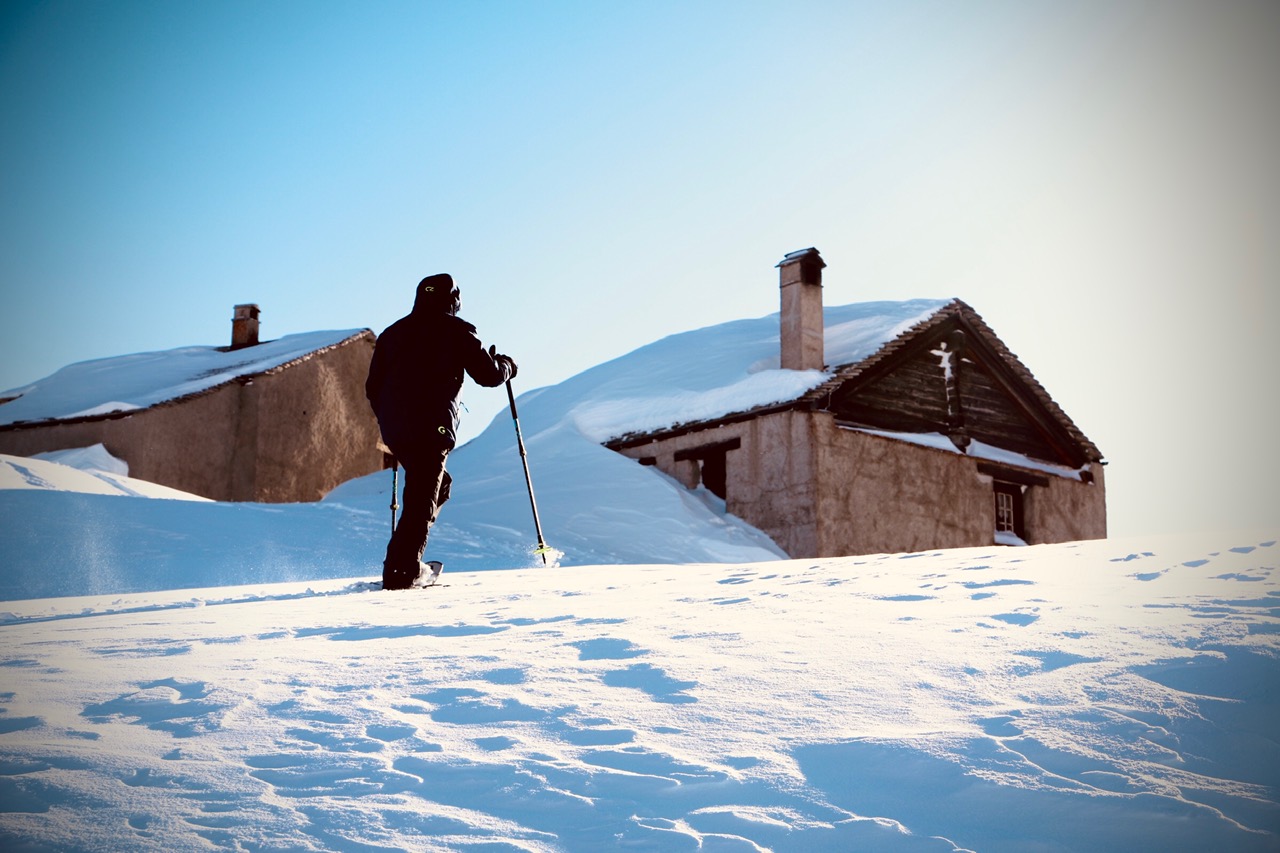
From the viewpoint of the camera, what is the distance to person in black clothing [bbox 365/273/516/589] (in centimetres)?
719

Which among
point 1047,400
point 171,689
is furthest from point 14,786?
point 1047,400

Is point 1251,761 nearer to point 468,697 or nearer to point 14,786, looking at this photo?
point 468,697

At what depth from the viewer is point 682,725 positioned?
3.46 meters

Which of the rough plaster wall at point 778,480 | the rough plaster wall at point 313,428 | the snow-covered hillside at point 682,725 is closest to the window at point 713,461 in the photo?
the rough plaster wall at point 778,480

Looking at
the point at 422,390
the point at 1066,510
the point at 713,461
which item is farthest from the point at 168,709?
the point at 1066,510

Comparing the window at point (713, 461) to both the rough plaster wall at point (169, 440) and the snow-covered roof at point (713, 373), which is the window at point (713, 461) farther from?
the rough plaster wall at point (169, 440)

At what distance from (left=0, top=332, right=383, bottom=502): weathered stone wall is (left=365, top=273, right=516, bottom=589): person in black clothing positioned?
18.4m

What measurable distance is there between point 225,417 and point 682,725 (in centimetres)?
2350

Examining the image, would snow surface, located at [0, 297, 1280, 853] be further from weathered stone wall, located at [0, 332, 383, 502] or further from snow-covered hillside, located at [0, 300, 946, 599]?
weathered stone wall, located at [0, 332, 383, 502]

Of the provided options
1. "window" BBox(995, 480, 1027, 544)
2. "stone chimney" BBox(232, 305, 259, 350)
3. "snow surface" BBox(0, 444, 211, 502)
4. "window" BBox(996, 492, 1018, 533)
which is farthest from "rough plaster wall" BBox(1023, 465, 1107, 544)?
"stone chimney" BBox(232, 305, 259, 350)

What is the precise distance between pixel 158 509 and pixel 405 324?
4.45 meters

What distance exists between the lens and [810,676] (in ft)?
12.9

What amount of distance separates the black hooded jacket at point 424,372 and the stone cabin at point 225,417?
18.2m

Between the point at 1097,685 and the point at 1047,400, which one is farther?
the point at 1047,400
